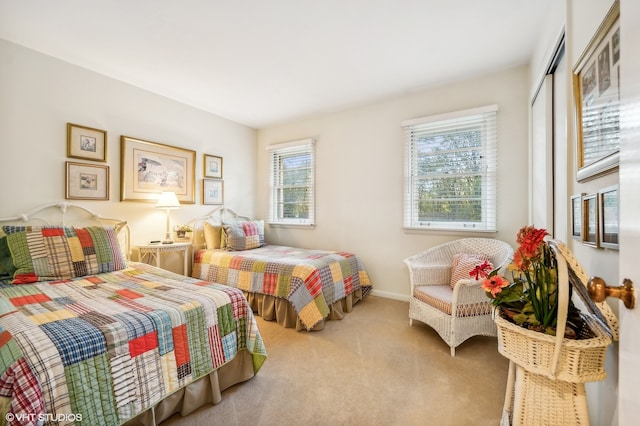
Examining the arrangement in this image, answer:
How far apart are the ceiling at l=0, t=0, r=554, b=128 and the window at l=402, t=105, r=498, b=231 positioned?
489 millimetres

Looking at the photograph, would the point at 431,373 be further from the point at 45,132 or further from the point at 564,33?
the point at 45,132

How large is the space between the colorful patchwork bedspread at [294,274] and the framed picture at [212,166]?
1148mm

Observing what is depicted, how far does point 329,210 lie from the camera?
158 inches

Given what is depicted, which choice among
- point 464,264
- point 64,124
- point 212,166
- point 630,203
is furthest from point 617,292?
point 212,166

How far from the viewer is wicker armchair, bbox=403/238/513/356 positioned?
2.20 meters

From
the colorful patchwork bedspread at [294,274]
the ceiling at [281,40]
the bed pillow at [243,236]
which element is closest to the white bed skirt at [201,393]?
the colorful patchwork bedspread at [294,274]

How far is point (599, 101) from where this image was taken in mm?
1142

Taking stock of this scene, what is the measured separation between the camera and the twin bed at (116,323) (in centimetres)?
111

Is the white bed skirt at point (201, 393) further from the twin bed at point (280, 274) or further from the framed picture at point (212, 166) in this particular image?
the framed picture at point (212, 166)

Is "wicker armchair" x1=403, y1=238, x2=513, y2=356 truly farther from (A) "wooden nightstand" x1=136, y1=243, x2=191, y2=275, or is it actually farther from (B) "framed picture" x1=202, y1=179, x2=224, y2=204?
(B) "framed picture" x1=202, y1=179, x2=224, y2=204

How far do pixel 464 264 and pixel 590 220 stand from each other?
4.40ft

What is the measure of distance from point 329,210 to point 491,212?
2.00 m

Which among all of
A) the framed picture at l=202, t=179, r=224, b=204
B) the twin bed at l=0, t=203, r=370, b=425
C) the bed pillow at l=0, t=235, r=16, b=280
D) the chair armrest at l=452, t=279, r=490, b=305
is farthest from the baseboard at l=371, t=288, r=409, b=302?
the bed pillow at l=0, t=235, r=16, b=280

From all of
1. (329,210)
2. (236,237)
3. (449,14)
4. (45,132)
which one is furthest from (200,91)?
(449,14)
